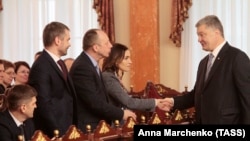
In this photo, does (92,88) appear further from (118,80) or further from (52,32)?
(52,32)

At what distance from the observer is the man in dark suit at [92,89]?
4.25 meters

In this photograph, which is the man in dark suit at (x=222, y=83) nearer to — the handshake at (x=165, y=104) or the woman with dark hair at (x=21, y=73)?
the handshake at (x=165, y=104)

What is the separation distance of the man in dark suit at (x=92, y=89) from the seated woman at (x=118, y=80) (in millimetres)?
152

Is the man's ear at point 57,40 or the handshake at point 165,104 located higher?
the man's ear at point 57,40

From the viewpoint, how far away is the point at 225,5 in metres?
7.75

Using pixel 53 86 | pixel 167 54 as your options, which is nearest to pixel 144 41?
pixel 167 54

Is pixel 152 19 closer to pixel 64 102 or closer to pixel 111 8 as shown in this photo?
pixel 111 8

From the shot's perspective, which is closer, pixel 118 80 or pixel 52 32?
pixel 52 32

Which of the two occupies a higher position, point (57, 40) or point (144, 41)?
point (57, 40)

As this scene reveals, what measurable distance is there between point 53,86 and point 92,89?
1.11 feet

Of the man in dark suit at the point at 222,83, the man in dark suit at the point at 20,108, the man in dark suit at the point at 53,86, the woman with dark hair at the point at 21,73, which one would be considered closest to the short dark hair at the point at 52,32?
the man in dark suit at the point at 53,86

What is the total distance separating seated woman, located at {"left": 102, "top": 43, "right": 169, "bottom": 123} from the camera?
453cm

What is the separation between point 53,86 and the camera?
4.07 metres

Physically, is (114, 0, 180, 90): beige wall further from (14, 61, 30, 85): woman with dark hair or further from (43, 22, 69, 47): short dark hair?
(43, 22, 69, 47): short dark hair
